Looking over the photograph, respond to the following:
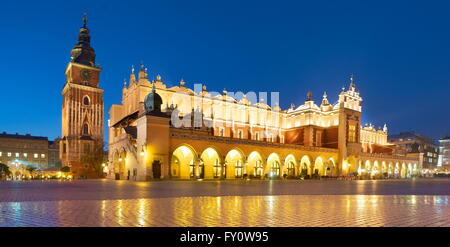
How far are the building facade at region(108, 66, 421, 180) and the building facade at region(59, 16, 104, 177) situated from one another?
13.5 metres

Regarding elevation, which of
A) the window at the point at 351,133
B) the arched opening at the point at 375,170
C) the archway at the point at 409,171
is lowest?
the archway at the point at 409,171

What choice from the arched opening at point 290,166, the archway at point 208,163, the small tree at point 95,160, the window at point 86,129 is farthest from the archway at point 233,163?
the window at point 86,129

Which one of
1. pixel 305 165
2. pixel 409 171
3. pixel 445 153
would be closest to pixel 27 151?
pixel 305 165

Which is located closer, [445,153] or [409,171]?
[409,171]

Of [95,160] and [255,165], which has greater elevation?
[255,165]

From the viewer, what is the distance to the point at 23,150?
97250mm

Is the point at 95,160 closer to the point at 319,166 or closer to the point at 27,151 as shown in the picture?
the point at 319,166

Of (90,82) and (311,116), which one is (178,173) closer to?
(311,116)

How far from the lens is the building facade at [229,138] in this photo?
116 feet

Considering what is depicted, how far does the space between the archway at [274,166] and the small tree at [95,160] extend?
34.6m

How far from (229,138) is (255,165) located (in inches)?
370

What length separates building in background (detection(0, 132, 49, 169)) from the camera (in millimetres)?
93419

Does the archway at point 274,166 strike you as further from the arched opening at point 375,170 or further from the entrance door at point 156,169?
the arched opening at point 375,170
